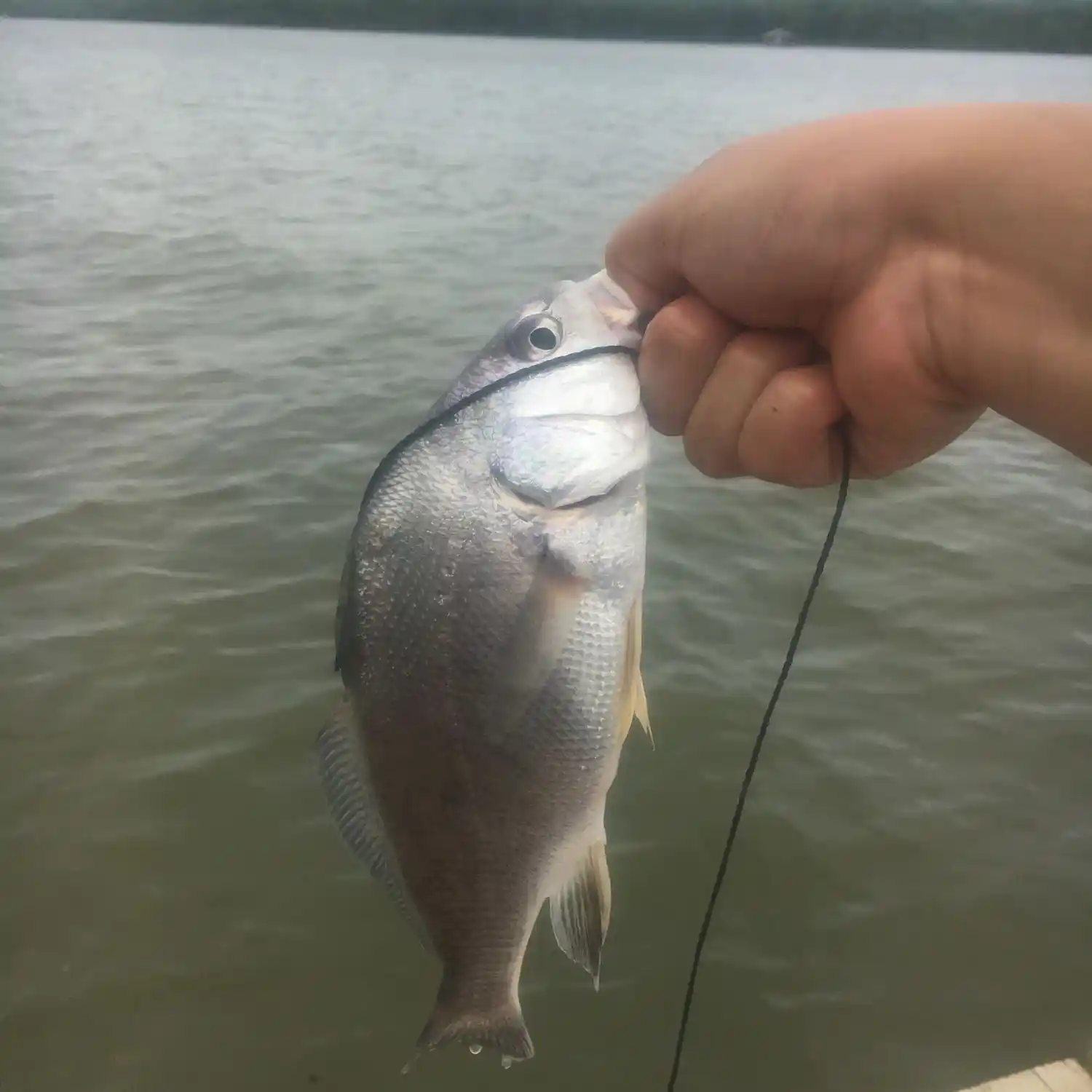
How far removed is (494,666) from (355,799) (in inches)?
14.0

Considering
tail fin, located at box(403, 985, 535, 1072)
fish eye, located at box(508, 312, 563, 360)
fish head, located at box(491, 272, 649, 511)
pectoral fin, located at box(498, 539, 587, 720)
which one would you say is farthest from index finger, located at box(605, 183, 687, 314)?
tail fin, located at box(403, 985, 535, 1072)

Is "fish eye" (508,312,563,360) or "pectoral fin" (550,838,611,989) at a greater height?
"fish eye" (508,312,563,360)

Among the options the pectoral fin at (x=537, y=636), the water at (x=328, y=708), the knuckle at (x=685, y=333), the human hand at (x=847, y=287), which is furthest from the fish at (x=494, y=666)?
the water at (x=328, y=708)

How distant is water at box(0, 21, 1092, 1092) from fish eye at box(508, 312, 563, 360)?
8.98 feet

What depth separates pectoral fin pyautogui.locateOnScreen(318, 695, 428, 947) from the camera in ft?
5.65

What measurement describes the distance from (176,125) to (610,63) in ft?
137

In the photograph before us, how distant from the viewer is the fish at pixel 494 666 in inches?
66.1

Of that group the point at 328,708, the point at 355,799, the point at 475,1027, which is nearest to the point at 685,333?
the point at 355,799

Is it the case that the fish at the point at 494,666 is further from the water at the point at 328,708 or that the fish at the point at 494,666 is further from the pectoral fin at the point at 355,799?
the water at the point at 328,708

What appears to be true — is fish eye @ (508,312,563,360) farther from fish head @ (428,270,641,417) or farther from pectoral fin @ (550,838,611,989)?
pectoral fin @ (550,838,611,989)

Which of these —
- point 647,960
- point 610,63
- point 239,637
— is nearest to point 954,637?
point 647,960

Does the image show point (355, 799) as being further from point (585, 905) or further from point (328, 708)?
point (328, 708)

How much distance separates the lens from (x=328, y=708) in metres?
4.77

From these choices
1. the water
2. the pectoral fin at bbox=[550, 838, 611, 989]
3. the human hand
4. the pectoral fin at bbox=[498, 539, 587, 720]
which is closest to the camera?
the human hand
